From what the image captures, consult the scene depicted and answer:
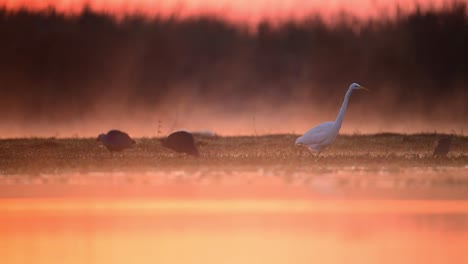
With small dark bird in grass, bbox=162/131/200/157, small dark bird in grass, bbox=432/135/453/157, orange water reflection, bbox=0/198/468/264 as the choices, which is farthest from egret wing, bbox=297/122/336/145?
orange water reflection, bbox=0/198/468/264

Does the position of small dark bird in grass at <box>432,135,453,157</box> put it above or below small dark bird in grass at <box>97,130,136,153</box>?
below

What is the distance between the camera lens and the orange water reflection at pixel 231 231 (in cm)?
816

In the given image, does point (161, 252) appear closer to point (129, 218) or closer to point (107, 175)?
point (129, 218)

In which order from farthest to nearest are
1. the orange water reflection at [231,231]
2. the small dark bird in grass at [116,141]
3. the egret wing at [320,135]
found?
the small dark bird in grass at [116,141], the egret wing at [320,135], the orange water reflection at [231,231]

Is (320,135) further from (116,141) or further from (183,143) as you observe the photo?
(116,141)

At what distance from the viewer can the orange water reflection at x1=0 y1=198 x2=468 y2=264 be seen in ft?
26.8

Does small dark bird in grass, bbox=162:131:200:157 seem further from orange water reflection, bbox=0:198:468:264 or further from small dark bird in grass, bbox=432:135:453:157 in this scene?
orange water reflection, bbox=0:198:468:264

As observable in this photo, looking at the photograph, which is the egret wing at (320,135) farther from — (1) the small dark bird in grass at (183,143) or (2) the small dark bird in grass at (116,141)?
(2) the small dark bird in grass at (116,141)

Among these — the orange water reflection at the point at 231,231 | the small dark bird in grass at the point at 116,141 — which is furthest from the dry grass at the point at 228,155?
the orange water reflection at the point at 231,231

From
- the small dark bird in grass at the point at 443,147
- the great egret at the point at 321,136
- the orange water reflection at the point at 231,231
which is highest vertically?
the great egret at the point at 321,136

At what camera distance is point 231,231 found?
9.47 meters

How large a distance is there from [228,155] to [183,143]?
1.02 metres

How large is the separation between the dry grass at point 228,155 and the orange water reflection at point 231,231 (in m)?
5.23

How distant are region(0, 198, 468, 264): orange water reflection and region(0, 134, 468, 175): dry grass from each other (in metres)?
5.23
